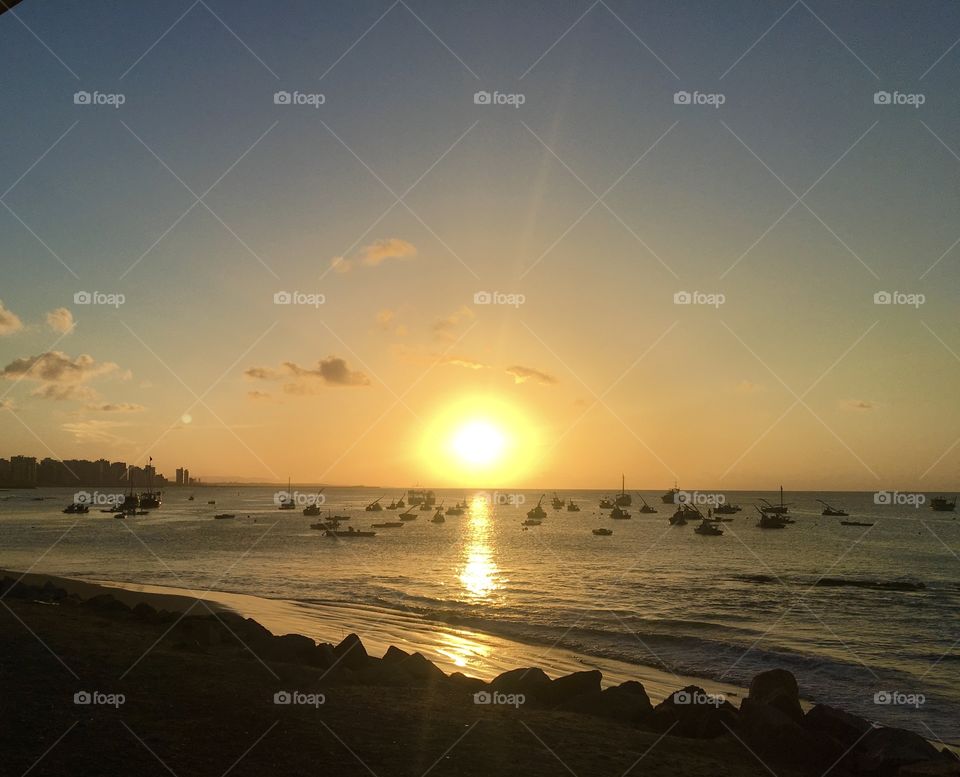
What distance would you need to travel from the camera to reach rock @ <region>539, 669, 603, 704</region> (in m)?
13.2

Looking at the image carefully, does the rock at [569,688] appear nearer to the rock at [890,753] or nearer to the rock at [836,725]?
the rock at [836,725]

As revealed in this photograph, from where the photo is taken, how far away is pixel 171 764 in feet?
25.1

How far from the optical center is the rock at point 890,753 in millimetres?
10094

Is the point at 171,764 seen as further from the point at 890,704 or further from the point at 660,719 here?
the point at 890,704

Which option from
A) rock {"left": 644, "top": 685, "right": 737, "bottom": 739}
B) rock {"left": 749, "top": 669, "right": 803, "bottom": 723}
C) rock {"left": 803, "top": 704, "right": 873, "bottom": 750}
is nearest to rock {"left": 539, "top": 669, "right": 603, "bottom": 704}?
rock {"left": 644, "top": 685, "right": 737, "bottom": 739}

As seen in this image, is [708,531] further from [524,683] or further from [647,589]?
[524,683]

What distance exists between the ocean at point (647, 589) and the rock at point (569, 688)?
25.4 ft

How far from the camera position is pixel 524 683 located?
535 inches

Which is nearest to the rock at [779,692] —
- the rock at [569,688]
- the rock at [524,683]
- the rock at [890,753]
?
the rock at [890,753]

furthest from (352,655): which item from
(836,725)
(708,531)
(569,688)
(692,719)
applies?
(708,531)

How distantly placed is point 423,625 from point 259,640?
12.1 meters

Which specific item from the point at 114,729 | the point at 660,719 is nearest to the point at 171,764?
the point at 114,729

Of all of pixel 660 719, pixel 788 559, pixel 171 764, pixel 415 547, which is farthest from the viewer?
pixel 415 547

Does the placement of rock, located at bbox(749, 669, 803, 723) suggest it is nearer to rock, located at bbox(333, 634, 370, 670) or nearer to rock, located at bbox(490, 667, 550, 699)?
rock, located at bbox(490, 667, 550, 699)
